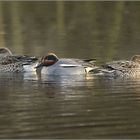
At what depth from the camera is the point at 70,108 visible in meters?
10.0

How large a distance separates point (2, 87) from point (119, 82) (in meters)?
1.96

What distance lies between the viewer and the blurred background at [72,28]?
16766 mm

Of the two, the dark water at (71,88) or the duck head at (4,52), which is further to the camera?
the duck head at (4,52)

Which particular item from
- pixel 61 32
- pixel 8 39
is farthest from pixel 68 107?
pixel 61 32

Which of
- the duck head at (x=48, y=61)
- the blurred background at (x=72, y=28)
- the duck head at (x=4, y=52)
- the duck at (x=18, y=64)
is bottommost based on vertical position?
the blurred background at (x=72, y=28)

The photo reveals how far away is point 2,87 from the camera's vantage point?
12016 millimetres

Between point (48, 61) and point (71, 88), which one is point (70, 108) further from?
point (48, 61)

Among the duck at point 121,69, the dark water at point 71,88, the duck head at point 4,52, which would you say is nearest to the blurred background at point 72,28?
the dark water at point 71,88

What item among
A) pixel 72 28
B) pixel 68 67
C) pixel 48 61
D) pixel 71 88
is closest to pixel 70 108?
pixel 71 88

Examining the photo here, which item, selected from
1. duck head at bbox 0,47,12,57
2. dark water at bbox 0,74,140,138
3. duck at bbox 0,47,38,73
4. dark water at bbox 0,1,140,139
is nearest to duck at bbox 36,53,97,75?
duck at bbox 0,47,38,73

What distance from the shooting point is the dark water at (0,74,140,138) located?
874 cm

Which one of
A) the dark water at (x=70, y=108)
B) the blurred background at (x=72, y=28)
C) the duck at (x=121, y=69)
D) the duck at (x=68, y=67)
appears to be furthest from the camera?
the blurred background at (x=72, y=28)

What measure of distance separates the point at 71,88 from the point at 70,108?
170 centimetres

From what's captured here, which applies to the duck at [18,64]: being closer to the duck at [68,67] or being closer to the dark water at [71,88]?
the duck at [68,67]
